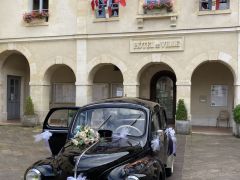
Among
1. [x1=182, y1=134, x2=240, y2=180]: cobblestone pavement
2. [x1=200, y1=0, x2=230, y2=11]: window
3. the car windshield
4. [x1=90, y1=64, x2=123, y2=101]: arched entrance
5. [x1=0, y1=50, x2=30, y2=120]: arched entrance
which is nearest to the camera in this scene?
the car windshield

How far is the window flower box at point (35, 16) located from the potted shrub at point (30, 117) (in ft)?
12.2

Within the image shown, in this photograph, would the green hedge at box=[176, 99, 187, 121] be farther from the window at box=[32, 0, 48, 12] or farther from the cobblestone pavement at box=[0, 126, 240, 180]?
the window at box=[32, 0, 48, 12]

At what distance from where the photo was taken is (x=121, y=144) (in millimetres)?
5840

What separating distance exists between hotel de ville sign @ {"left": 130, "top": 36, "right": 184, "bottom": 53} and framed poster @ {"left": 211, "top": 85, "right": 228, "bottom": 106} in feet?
10.3

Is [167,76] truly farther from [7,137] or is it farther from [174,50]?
[7,137]

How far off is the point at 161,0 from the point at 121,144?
35.8 ft

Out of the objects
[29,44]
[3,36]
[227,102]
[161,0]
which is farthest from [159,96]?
[3,36]

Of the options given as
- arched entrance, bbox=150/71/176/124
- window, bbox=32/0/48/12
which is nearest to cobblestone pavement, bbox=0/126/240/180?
arched entrance, bbox=150/71/176/124

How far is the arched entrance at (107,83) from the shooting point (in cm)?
1897

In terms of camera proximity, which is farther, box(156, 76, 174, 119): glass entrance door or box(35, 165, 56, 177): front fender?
box(156, 76, 174, 119): glass entrance door

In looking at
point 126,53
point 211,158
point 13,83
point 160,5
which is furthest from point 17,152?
point 13,83

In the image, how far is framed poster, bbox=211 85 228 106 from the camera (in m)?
17.3

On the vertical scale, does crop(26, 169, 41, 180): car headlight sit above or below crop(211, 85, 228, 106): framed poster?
below

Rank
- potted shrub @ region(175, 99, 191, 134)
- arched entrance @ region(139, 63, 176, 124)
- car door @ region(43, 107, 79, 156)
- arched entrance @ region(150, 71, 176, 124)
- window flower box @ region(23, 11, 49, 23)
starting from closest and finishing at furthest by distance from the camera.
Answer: car door @ region(43, 107, 79, 156), potted shrub @ region(175, 99, 191, 134), window flower box @ region(23, 11, 49, 23), arched entrance @ region(139, 63, 176, 124), arched entrance @ region(150, 71, 176, 124)
